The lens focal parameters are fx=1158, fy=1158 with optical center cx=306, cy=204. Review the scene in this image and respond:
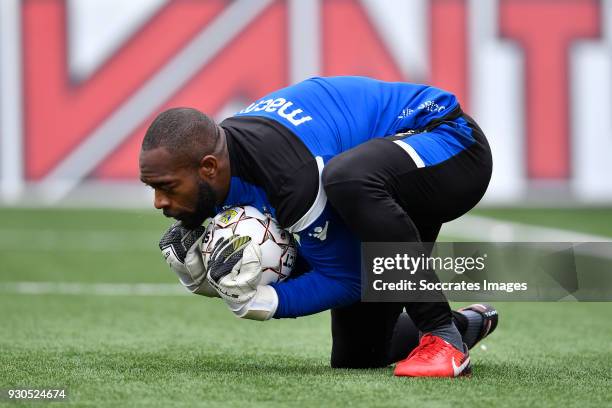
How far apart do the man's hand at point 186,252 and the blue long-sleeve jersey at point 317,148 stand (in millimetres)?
202

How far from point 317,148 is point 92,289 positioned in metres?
4.35

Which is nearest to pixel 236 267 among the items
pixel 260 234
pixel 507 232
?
pixel 260 234

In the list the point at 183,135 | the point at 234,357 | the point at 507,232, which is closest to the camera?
the point at 183,135

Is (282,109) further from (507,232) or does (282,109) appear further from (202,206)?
(507,232)

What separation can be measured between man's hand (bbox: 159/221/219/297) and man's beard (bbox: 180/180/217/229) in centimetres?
7

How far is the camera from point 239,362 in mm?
4832

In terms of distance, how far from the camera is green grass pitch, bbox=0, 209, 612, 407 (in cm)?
393

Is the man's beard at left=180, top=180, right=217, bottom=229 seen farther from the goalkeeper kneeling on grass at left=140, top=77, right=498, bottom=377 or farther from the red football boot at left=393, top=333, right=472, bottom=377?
the red football boot at left=393, top=333, right=472, bottom=377

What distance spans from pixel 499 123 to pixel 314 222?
14323 millimetres

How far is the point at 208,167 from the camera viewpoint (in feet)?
13.9

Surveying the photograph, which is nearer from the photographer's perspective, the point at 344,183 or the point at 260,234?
the point at 344,183

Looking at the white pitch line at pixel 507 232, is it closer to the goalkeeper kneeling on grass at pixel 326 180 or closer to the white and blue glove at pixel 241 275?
the goalkeeper kneeling on grass at pixel 326 180

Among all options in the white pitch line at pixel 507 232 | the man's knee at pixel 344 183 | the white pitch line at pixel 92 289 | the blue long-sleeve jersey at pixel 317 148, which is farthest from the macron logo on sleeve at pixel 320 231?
the white pitch line at pixel 507 232

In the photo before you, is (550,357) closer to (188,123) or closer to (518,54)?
(188,123)
